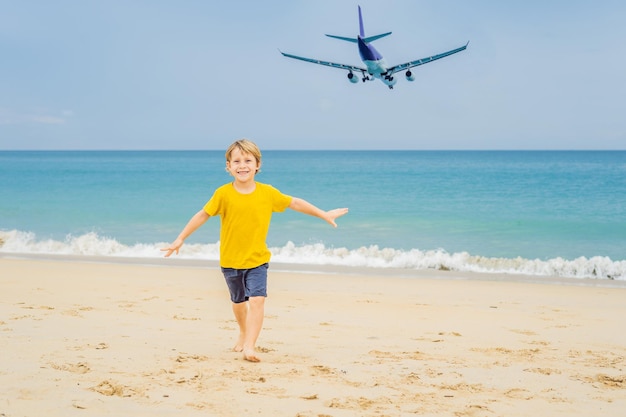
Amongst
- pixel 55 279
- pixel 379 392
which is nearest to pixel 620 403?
pixel 379 392

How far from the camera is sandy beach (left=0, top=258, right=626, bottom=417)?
3770mm

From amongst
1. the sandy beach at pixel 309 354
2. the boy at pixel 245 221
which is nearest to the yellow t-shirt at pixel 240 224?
the boy at pixel 245 221

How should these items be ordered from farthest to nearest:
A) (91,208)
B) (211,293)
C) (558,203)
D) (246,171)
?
(558,203)
(91,208)
(211,293)
(246,171)

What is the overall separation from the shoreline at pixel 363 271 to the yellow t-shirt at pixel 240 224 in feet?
23.0

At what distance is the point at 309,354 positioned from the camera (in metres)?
4.97

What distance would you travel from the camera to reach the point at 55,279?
375 inches

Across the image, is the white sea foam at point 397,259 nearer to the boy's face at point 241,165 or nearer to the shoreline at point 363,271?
the shoreline at point 363,271

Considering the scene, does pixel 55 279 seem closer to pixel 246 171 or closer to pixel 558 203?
pixel 246 171

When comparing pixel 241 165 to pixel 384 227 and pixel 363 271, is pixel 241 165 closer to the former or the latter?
pixel 363 271

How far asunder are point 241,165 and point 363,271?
7600 mm

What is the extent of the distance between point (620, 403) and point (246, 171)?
8.42 ft
